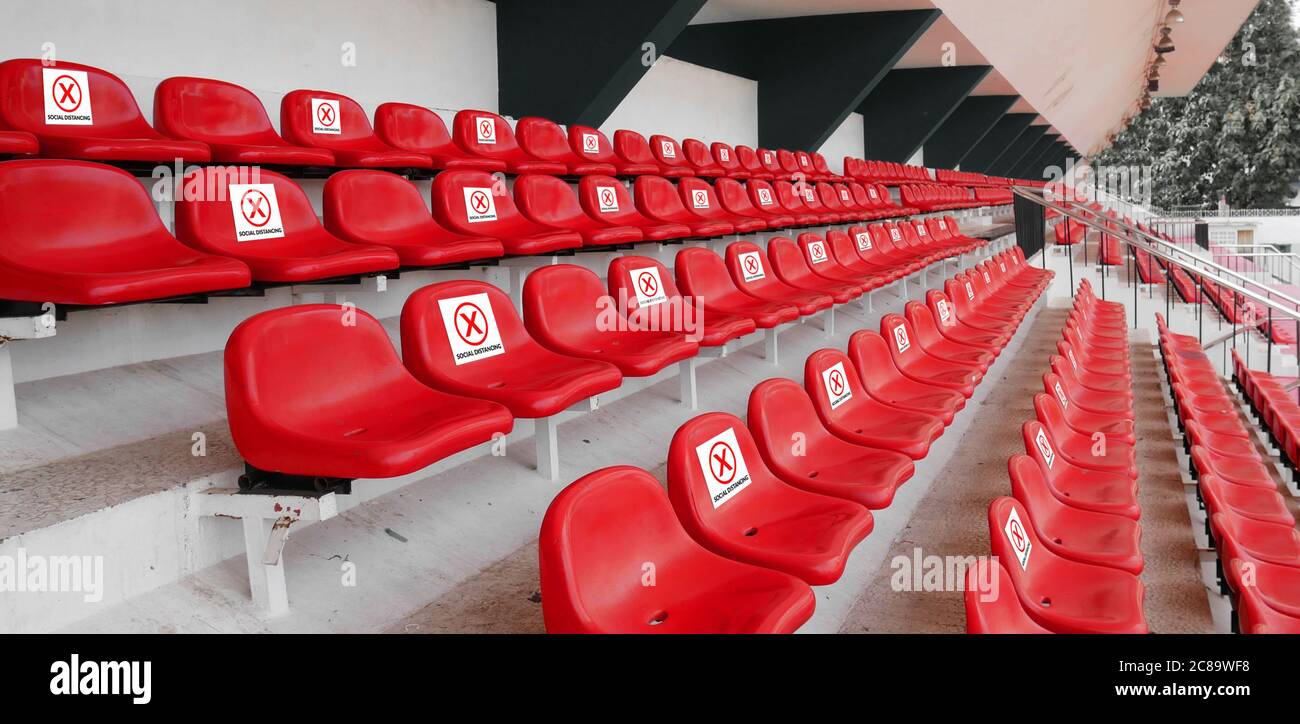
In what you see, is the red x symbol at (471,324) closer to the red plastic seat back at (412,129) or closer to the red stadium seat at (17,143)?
the red stadium seat at (17,143)

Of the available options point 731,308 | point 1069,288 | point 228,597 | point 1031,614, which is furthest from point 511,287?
point 1069,288

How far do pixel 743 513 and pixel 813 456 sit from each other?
1.30 ft

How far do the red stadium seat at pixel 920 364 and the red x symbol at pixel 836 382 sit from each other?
49cm

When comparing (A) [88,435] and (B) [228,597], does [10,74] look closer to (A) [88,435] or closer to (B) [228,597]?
(A) [88,435]

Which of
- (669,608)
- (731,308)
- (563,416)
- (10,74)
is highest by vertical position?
(10,74)

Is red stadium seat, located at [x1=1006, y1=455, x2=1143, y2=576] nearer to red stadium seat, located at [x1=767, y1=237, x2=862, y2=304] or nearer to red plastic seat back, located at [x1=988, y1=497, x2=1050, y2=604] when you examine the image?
red plastic seat back, located at [x1=988, y1=497, x2=1050, y2=604]

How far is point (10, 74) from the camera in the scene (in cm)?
176

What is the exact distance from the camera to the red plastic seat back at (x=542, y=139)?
11.1ft

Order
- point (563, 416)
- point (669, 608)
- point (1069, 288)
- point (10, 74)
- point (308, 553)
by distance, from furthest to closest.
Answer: point (1069, 288)
point (563, 416)
point (10, 74)
point (308, 553)
point (669, 608)

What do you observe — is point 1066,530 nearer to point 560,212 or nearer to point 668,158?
point 560,212

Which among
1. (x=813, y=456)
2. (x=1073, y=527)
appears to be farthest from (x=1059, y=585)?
(x=813, y=456)

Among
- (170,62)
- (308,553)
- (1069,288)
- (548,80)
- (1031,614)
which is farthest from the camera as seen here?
(1069,288)

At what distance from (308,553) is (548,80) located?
2.96 meters

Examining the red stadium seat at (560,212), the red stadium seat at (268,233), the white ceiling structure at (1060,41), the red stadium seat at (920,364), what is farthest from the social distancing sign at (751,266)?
the white ceiling structure at (1060,41)
